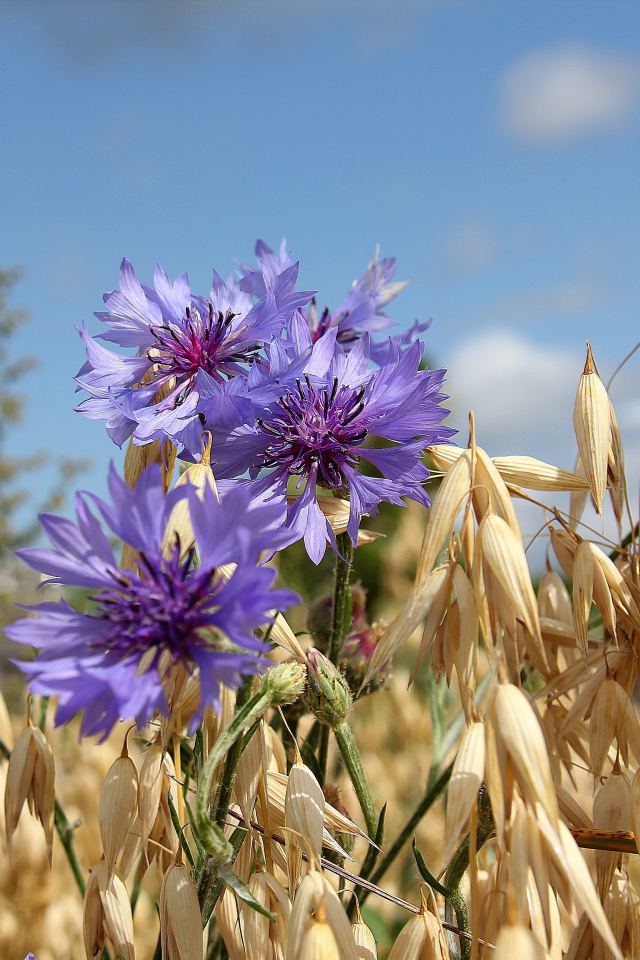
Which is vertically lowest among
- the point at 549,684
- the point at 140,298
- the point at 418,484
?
the point at 549,684

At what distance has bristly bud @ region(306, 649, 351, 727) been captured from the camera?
49 cm

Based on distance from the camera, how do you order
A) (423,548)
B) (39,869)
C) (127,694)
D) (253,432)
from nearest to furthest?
(127,694), (423,548), (253,432), (39,869)

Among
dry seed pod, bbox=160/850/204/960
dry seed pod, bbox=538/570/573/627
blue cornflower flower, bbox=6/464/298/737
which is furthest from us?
dry seed pod, bbox=538/570/573/627

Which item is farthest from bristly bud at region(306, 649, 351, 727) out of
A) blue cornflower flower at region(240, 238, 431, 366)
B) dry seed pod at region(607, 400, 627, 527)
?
blue cornflower flower at region(240, 238, 431, 366)

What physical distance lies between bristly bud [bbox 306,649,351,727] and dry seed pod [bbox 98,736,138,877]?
→ 0.12 m

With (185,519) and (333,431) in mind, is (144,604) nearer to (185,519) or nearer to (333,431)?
(185,519)

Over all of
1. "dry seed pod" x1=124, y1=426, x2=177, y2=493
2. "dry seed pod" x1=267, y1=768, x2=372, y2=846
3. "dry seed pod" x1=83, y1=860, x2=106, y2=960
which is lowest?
"dry seed pod" x1=83, y1=860, x2=106, y2=960

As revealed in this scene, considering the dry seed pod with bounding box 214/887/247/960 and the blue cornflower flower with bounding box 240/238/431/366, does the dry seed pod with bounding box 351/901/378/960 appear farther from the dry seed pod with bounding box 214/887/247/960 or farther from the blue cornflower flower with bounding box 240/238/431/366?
the blue cornflower flower with bounding box 240/238/431/366

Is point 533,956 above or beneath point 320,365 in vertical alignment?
beneath

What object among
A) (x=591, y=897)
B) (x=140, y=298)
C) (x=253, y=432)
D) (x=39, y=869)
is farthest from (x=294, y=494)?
(x=39, y=869)

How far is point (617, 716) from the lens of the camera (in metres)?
0.52

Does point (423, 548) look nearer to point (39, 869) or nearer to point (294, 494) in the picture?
point (294, 494)

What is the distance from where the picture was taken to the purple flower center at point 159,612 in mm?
359

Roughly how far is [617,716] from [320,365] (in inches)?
11.7
